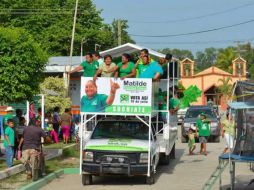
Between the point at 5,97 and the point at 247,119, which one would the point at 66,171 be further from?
the point at 247,119

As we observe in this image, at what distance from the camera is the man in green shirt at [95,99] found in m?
15.5

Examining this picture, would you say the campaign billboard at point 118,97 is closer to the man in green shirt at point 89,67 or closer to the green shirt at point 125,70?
the green shirt at point 125,70

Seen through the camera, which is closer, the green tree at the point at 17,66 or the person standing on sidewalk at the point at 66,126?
the green tree at the point at 17,66

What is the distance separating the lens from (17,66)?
18.0 metres

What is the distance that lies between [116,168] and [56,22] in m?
47.2

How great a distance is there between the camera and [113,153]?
14.6 metres

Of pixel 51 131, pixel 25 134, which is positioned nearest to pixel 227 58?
pixel 51 131

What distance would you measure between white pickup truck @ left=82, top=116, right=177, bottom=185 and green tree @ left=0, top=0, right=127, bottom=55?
40.8 m

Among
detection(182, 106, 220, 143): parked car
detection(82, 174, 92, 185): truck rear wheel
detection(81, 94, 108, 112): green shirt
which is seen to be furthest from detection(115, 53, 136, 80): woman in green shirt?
detection(182, 106, 220, 143): parked car

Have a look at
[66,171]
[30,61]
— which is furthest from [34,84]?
[66,171]

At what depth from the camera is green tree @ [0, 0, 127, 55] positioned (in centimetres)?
5759

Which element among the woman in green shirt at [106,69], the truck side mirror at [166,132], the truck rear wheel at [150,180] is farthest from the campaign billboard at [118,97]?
the truck side mirror at [166,132]

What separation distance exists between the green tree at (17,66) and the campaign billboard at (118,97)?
3231 millimetres

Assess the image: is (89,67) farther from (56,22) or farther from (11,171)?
(56,22)
